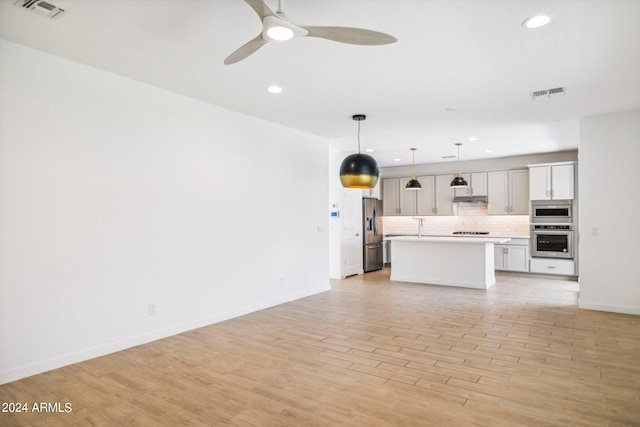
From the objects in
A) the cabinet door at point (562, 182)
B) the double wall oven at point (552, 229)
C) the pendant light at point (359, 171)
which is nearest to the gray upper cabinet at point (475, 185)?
the double wall oven at point (552, 229)

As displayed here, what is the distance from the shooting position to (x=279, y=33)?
2.20 m

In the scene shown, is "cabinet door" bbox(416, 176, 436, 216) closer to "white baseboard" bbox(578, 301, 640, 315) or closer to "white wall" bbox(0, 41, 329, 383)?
"white baseboard" bbox(578, 301, 640, 315)

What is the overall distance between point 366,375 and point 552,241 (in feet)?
22.7

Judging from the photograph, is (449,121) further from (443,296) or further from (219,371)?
(219,371)

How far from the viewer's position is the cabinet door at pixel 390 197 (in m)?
10.5

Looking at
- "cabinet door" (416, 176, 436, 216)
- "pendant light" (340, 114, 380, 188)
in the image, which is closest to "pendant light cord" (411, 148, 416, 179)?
"cabinet door" (416, 176, 436, 216)

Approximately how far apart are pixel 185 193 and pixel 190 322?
5.04 feet

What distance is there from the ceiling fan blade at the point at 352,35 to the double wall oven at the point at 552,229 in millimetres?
7581

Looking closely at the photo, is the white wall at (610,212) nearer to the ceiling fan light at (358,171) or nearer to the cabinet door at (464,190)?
the ceiling fan light at (358,171)

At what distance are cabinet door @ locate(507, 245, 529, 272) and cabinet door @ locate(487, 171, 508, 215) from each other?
89 centimetres

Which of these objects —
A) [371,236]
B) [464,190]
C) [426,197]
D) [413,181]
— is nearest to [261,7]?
[413,181]

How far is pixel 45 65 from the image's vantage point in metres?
3.37

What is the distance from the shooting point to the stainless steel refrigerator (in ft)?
29.5

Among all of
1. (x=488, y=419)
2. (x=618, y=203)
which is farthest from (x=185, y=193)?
(x=618, y=203)
